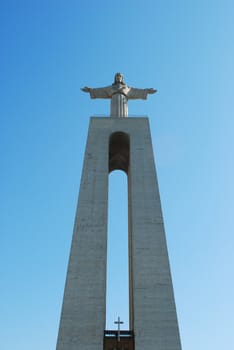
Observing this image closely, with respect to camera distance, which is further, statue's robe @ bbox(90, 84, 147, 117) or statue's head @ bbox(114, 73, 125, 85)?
statue's head @ bbox(114, 73, 125, 85)

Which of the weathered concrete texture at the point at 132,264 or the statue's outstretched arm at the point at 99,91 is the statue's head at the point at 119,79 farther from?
the weathered concrete texture at the point at 132,264

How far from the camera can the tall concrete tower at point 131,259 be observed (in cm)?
1436

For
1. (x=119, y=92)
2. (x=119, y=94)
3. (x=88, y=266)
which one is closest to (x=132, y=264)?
(x=88, y=266)

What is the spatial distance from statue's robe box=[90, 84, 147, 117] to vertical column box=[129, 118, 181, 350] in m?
3.26

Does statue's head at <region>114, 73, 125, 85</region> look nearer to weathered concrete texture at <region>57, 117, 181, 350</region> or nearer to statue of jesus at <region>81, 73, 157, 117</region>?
statue of jesus at <region>81, 73, 157, 117</region>

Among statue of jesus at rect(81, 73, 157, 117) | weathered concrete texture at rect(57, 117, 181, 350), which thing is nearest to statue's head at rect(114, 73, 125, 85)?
statue of jesus at rect(81, 73, 157, 117)

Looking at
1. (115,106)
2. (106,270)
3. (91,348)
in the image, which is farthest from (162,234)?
(115,106)

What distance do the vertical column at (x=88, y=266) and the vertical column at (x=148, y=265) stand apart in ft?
4.18

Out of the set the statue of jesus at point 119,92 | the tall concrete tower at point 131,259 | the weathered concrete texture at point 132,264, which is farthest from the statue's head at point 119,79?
the weathered concrete texture at point 132,264

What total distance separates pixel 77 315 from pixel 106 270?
2168mm

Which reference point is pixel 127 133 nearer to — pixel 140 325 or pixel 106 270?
pixel 106 270

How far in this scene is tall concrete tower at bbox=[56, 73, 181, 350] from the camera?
47.1 ft

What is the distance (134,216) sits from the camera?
1727 centimetres

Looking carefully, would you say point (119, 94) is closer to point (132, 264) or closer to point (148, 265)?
point (132, 264)
